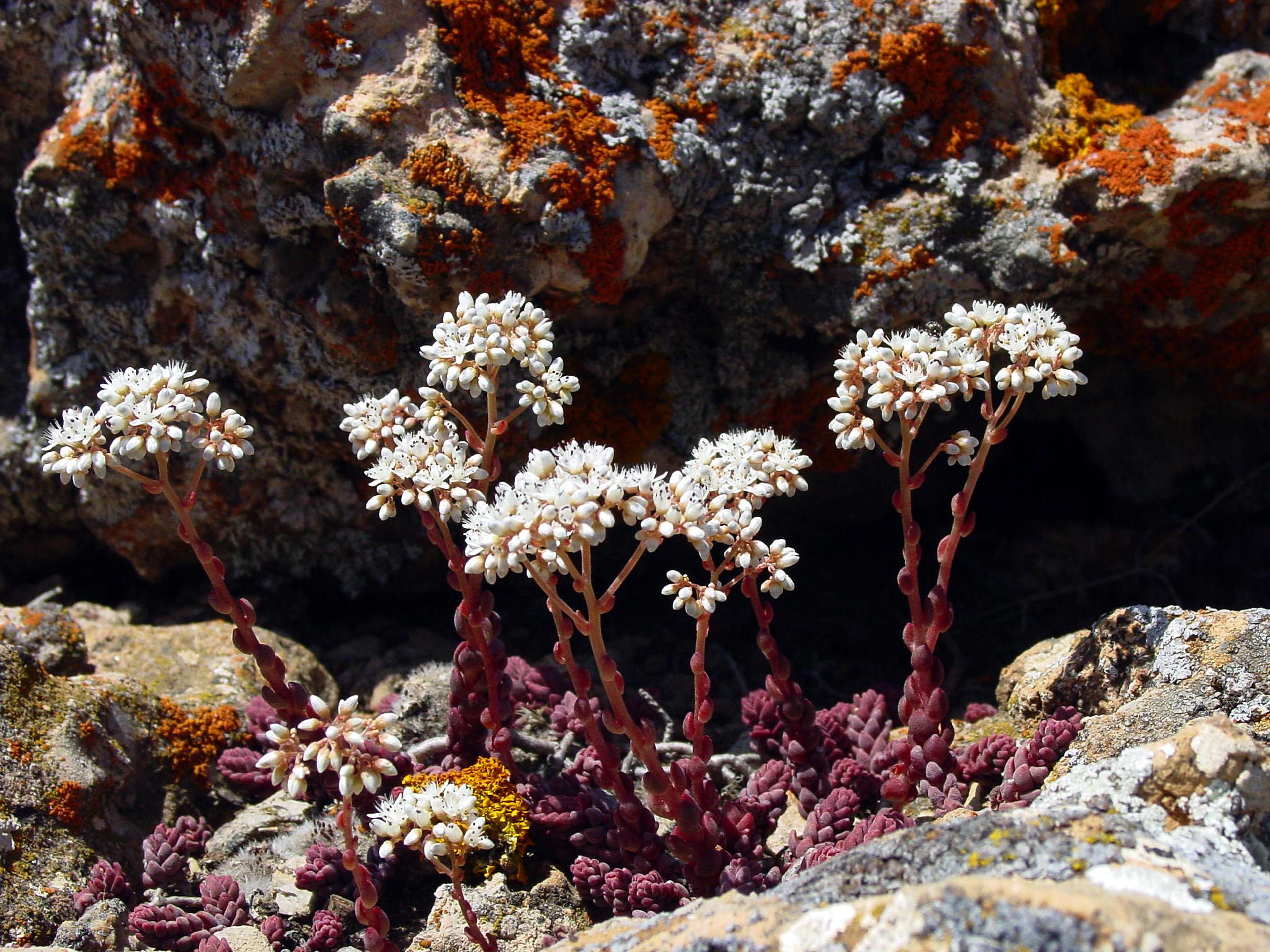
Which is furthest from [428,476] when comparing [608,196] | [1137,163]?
[1137,163]

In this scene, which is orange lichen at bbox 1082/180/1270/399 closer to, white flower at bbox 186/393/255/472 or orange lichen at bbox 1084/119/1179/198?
orange lichen at bbox 1084/119/1179/198

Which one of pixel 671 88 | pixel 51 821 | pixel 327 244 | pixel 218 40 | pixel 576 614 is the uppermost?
pixel 218 40

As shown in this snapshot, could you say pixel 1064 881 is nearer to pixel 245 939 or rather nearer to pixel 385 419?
pixel 385 419

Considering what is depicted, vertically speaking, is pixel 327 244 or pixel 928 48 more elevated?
pixel 928 48

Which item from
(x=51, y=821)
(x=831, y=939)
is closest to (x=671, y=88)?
(x=831, y=939)

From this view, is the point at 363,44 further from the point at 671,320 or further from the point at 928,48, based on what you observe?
the point at 928,48

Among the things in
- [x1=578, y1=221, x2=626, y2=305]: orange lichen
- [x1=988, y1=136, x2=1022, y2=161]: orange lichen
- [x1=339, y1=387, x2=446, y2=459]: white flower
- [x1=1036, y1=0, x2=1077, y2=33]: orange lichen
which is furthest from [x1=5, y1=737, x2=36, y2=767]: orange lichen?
[x1=1036, y1=0, x2=1077, y2=33]: orange lichen

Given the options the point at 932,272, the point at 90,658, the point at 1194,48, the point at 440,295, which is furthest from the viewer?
the point at 1194,48
